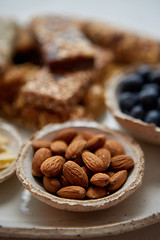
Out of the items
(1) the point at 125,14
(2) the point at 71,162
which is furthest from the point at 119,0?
(2) the point at 71,162

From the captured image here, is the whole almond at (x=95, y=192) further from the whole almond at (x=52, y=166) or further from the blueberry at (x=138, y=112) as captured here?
the blueberry at (x=138, y=112)

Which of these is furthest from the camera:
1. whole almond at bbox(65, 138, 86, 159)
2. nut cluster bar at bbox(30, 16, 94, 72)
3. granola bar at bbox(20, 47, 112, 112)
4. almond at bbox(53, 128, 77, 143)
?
nut cluster bar at bbox(30, 16, 94, 72)

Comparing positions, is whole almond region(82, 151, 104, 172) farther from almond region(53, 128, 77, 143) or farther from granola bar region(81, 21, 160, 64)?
granola bar region(81, 21, 160, 64)

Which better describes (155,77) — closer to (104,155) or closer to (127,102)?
(127,102)

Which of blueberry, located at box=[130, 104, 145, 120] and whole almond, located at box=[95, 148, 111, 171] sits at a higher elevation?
blueberry, located at box=[130, 104, 145, 120]

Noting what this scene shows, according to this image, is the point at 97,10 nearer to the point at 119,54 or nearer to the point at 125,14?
the point at 125,14

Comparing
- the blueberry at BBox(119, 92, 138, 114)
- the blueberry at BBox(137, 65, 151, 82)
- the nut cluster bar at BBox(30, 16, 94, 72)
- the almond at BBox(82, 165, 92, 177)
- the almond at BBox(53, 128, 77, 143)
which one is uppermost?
the nut cluster bar at BBox(30, 16, 94, 72)

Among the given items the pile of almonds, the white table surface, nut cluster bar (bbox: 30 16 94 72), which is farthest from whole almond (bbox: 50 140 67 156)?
the white table surface
